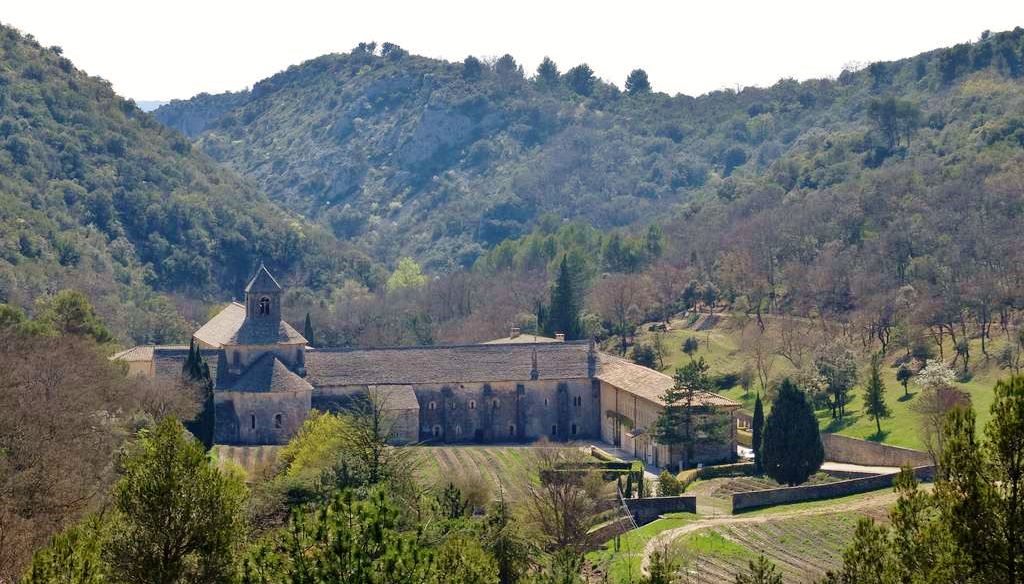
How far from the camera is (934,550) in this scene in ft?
73.5

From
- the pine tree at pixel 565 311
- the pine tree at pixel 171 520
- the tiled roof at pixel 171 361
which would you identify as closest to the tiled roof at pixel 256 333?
the tiled roof at pixel 171 361

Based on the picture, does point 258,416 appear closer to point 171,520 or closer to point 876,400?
point 876,400

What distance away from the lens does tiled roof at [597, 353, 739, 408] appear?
65.8m

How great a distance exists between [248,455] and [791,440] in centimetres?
2660

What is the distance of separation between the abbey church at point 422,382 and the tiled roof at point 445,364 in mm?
57

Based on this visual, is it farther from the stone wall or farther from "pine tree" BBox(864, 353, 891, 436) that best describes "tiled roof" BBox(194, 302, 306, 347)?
"pine tree" BBox(864, 353, 891, 436)

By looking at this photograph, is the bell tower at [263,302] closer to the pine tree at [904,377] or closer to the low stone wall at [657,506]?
the low stone wall at [657,506]

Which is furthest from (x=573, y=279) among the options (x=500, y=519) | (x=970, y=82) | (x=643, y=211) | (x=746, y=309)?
(x=643, y=211)

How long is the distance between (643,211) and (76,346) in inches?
4734

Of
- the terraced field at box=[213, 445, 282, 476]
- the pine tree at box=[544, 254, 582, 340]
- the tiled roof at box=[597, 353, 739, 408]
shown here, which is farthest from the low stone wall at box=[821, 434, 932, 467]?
the pine tree at box=[544, 254, 582, 340]

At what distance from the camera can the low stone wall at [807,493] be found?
53800 millimetres

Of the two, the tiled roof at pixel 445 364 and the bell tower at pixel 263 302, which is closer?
the tiled roof at pixel 445 364

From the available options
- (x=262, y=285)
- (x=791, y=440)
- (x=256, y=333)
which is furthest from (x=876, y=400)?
(x=262, y=285)

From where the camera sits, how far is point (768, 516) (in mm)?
51312
